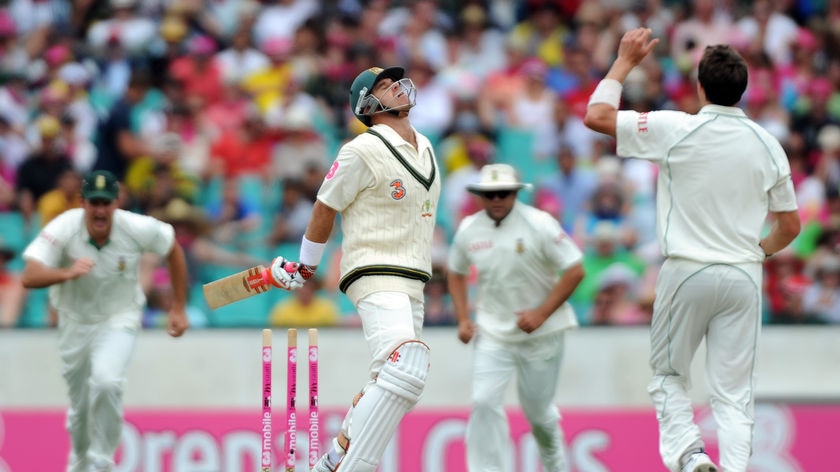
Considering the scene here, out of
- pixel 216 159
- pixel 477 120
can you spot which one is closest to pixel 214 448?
pixel 216 159

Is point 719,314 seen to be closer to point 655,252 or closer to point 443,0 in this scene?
point 655,252

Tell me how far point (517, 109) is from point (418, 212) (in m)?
7.52

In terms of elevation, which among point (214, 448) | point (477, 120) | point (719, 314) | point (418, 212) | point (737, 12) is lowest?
point (214, 448)

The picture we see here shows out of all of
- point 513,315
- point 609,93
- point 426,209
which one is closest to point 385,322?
point 426,209

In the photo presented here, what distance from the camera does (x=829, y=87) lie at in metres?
15.1

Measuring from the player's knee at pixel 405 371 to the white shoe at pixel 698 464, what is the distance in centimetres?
138

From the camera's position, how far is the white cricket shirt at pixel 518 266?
9578 millimetres

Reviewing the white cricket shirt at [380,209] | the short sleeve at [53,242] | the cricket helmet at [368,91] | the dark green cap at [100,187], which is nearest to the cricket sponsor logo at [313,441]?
the white cricket shirt at [380,209]

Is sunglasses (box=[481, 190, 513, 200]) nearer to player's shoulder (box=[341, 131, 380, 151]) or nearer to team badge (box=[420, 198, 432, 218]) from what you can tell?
team badge (box=[420, 198, 432, 218])

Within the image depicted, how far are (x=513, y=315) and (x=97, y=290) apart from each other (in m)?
2.80

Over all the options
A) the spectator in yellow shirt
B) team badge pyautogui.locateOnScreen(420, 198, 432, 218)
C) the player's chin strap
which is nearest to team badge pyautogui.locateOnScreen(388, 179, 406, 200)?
team badge pyautogui.locateOnScreen(420, 198, 432, 218)

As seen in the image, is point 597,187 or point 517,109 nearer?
point 597,187

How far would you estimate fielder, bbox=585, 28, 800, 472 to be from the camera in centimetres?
702

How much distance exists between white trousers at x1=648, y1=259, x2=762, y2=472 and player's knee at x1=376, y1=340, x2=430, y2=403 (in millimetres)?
1243
